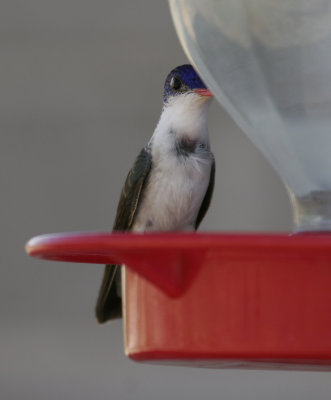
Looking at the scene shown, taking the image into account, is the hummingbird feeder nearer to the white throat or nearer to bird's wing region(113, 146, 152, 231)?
bird's wing region(113, 146, 152, 231)

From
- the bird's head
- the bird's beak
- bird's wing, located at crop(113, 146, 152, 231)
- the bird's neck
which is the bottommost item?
bird's wing, located at crop(113, 146, 152, 231)

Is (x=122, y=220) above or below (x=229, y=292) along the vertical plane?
above

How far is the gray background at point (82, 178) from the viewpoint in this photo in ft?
15.0

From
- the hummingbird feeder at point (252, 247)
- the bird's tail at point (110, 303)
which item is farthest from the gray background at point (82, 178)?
the hummingbird feeder at point (252, 247)

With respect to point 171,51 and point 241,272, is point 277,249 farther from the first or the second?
point 171,51

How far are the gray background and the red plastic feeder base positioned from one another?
10.0 ft

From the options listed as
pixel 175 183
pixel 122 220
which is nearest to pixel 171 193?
pixel 175 183

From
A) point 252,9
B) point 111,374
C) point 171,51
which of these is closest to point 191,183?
point 252,9

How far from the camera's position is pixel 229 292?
55.0 inches

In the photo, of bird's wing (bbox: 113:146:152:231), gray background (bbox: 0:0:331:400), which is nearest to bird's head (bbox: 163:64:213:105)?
bird's wing (bbox: 113:146:152:231)

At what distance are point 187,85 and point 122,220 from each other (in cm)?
39

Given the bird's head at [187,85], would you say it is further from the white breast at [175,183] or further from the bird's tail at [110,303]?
the bird's tail at [110,303]

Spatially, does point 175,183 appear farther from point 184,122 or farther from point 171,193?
point 184,122

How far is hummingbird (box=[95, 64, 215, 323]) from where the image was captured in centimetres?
257
